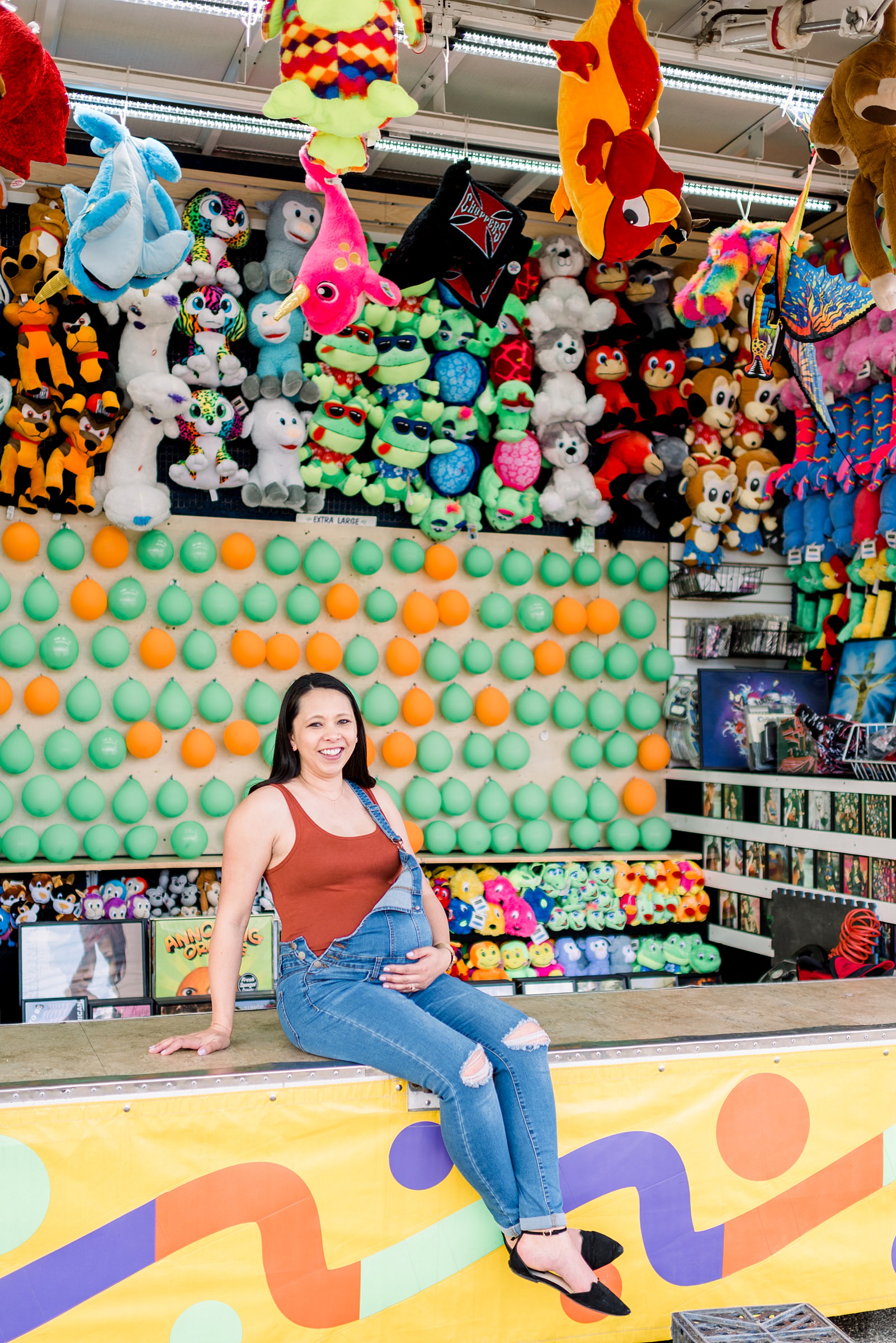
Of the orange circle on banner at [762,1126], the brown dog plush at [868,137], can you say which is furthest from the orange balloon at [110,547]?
the orange circle on banner at [762,1126]

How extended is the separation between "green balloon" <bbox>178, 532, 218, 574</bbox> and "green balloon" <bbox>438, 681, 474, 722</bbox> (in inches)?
44.5

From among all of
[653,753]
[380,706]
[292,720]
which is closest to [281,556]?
[380,706]

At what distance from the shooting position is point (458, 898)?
483 cm

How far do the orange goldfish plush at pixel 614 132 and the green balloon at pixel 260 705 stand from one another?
2.33 m

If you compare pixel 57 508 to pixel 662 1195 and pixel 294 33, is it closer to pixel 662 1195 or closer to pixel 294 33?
pixel 294 33

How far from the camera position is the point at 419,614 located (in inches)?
194

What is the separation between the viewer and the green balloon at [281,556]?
4.79 meters

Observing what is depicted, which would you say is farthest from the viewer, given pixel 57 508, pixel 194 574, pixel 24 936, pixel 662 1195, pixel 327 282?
pixel 194 574

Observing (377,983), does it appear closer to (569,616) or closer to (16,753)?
(16,753)

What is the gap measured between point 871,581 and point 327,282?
270 centimetres

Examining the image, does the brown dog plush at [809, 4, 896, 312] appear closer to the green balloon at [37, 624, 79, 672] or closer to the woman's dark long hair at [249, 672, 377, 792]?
the woman's dark long hair at [249, 672, 377, 792]

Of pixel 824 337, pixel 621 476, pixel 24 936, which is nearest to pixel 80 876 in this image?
pixel 24 936

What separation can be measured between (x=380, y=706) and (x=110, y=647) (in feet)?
3.57

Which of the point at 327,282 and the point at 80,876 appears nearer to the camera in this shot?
the point at 327,282
